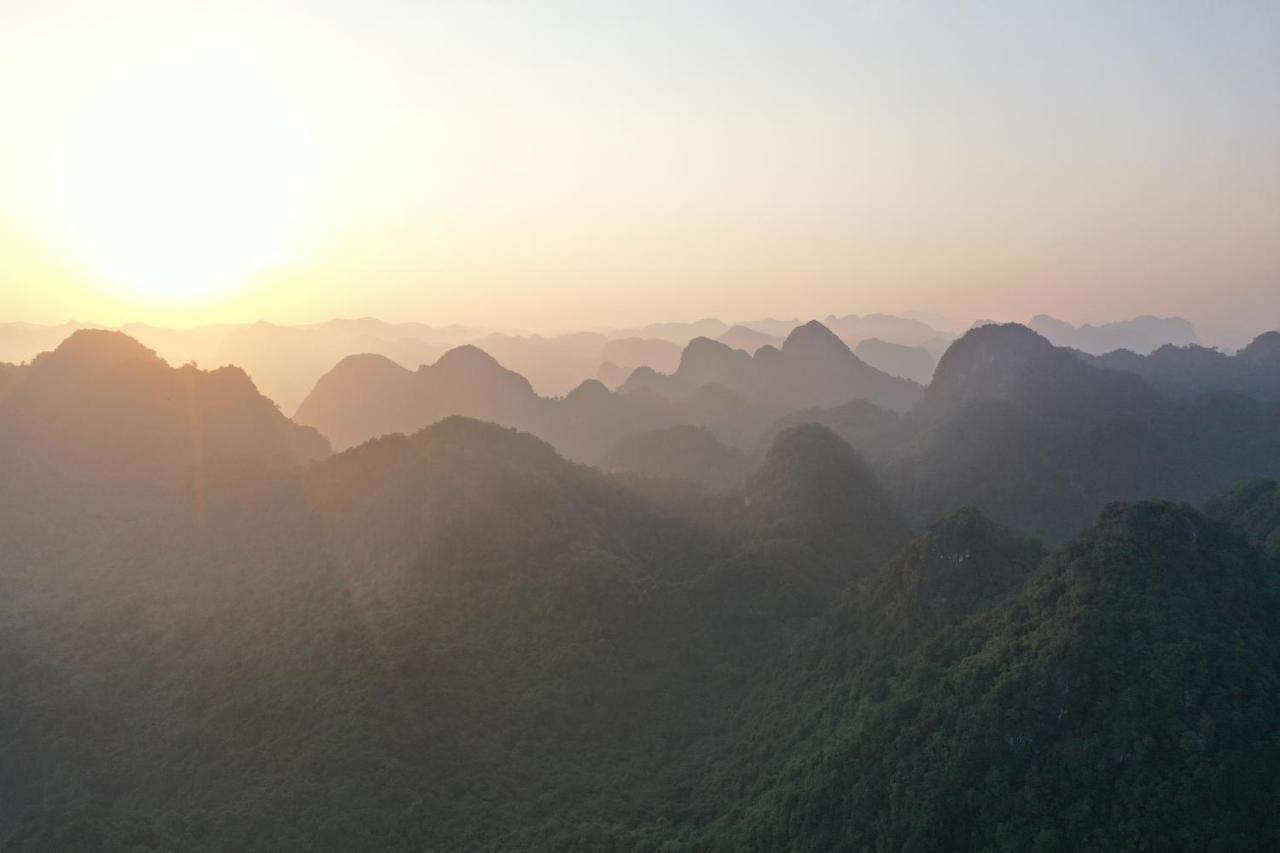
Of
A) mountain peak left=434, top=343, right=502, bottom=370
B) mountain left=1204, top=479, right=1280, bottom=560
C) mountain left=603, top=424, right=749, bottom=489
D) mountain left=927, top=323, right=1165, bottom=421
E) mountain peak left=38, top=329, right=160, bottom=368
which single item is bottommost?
mountain left=603, top=424, right=749, bottom=489

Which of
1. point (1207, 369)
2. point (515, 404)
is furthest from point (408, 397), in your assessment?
point (1207, 369)

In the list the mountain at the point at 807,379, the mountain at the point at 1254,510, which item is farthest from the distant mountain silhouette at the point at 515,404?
the mountain at the point at 1254,510

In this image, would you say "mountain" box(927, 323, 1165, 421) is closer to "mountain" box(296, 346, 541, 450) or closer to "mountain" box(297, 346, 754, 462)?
"mountain" box(297, 346, 754, 462)

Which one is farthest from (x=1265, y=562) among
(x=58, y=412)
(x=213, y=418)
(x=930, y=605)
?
(x=58, y=412)

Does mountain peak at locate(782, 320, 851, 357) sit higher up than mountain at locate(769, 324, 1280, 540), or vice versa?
mountain peak at locate(782, 320, 851, 357)

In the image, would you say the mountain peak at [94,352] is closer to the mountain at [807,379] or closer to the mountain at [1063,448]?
the mountain at [1063,448]

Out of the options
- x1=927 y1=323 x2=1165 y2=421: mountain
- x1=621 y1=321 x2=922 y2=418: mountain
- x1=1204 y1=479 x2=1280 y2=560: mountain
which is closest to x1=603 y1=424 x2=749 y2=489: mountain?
x1=927 y1=323 x2=1165 y2=421: mountain

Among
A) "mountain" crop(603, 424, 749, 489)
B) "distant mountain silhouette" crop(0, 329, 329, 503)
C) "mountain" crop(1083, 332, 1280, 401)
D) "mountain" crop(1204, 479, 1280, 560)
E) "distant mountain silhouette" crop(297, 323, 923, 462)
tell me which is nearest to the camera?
"mountain" crop(1204, 479, 1280, 560)
